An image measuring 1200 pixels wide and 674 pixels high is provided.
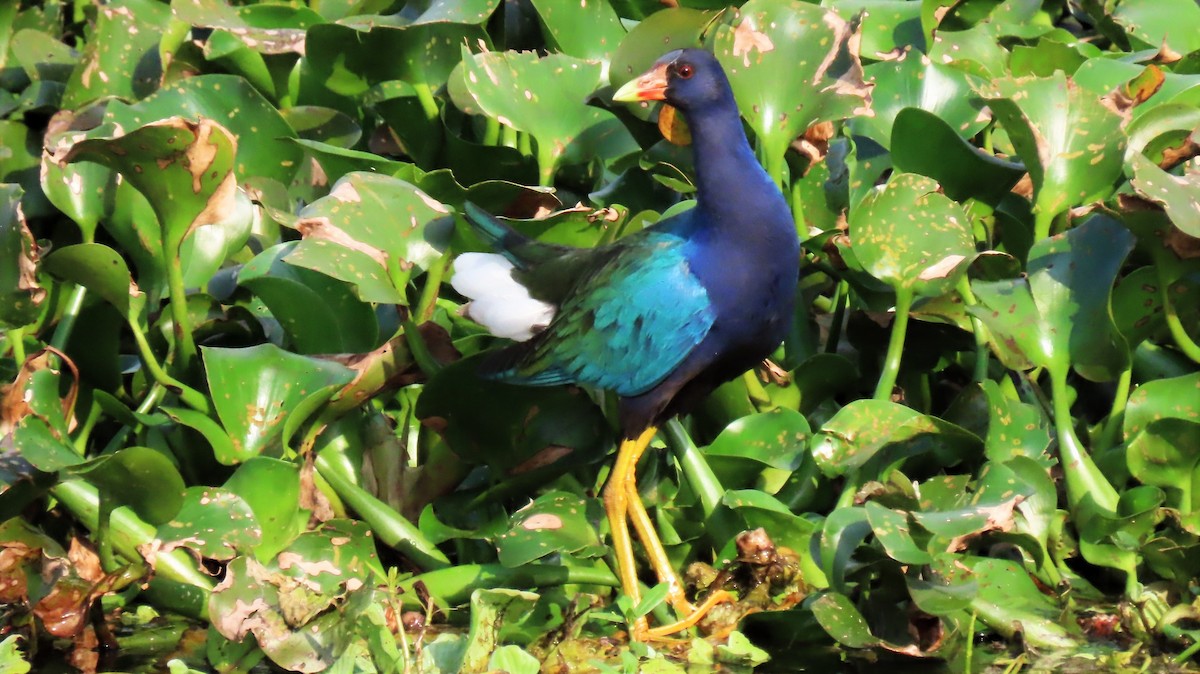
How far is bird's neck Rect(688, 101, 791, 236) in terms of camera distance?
9.52 feet

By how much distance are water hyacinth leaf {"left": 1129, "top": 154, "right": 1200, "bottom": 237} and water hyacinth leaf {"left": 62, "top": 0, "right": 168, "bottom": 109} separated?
2.57 meters

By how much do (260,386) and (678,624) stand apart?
94cm

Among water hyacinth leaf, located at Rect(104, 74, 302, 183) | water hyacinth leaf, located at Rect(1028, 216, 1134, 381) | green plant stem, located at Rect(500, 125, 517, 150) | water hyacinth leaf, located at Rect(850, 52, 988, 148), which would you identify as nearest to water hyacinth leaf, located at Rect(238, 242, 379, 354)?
water hyacinth leaf, located at Rect(104, 74, 302, 183)

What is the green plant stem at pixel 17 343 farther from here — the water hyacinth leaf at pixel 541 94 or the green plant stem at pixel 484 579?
the water hyacinth leaf at pixel 541 94

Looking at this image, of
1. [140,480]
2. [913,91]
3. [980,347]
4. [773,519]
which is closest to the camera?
[140,480]

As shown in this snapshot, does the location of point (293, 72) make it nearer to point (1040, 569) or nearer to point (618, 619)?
point (618, 619)

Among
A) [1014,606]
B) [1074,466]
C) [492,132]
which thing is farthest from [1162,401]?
[492,132]

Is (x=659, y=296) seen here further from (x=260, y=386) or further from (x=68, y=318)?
(x=68, y=318)

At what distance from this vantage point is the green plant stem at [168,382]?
3.05 metres

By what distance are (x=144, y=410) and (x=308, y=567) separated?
2.02 feet

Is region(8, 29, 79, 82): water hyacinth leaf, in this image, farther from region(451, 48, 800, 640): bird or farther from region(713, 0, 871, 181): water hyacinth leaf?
region(713, 0, 871, 181): water hyacinth leaf

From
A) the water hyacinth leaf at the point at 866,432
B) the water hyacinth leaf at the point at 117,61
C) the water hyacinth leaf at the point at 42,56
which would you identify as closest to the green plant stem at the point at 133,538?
the water hyacinth leaf at the point at 866,432

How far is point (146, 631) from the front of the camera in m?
2.98

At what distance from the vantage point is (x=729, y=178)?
2.93 m
